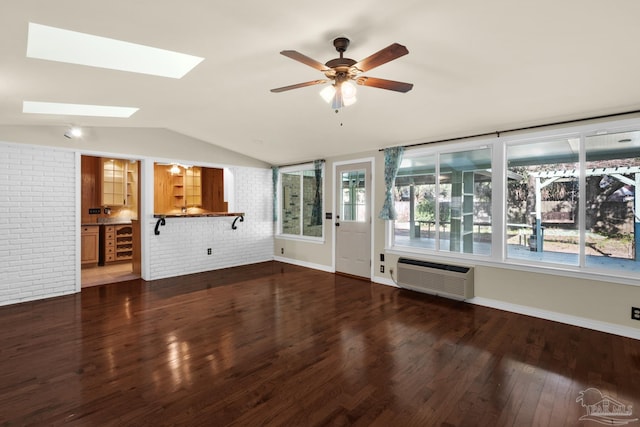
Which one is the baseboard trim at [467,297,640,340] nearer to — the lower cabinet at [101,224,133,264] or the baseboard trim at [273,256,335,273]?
the baseboard trim at [273,256,335,273]

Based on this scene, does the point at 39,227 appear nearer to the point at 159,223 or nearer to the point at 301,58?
the point at 159,223

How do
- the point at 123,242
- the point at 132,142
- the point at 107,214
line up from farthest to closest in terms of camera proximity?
the point at 107,214 → the point at 123,242 → the point at 132,142

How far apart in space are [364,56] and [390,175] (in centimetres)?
248

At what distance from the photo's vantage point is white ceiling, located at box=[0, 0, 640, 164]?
1.80 m

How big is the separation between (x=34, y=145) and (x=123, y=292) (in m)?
2.33

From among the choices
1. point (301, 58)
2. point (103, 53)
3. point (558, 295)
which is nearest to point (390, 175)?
point (558, 295)

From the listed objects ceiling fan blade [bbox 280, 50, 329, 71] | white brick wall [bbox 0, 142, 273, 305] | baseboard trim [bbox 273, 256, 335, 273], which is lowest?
baseboard trim [bbox 273, 256, 335, 273]

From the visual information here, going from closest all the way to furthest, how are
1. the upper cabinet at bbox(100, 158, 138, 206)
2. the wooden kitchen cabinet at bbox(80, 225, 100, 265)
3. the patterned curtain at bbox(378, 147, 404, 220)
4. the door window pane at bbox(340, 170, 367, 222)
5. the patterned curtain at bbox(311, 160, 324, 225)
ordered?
the patterned curtain at bbox(378, 147, 404, 220) < the door window pane at bbox(340, 170, 367, 222) < the wooden kitchen cabinet at bbox(80, 225, 100, 265) < the patterned curtain at bbox(311, 160, 324, 225) < the upper cabinet at bbox(100, 158, 138, 206)

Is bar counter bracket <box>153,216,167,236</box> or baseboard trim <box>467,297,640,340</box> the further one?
bar counter bracket <box>153,216,167,236</box>

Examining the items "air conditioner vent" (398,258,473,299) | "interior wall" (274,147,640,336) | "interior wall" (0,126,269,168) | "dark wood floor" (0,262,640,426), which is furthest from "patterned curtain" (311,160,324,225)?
"dark wood floor" (0,262,640,426)

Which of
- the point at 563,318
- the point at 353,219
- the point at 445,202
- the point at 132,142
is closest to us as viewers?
the point at 563,318

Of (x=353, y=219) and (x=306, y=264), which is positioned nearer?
(x=353, y=219)

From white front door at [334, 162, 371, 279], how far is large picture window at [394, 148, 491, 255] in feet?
1.79

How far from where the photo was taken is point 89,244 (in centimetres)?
584
